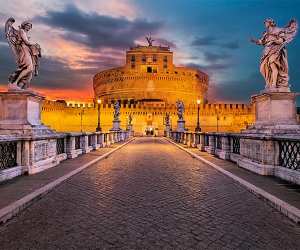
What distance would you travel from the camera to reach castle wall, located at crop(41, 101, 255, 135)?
90.3m

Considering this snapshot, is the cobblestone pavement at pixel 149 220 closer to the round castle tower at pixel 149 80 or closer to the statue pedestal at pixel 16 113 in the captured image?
the statue pedestal at pixel 16 113

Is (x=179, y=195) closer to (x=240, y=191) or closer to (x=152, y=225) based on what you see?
(x=240, y=191)

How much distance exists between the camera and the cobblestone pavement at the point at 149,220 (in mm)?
4449

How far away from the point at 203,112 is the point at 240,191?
88.1 metres

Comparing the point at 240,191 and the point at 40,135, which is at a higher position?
the point at 40,135

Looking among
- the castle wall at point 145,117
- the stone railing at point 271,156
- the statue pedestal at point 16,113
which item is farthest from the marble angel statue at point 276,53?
the castle wall at point 145,117

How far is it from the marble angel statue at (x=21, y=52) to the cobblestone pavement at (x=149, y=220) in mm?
4706

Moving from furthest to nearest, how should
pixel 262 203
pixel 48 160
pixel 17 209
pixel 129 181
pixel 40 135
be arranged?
pixel 48 160 < pixel 40 135 < pixel 129 181 < pixel 262 203 < pixel 17 209

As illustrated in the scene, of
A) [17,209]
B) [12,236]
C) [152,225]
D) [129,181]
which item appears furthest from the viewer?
[129,181]

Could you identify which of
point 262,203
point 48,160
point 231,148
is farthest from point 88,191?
point 231,148

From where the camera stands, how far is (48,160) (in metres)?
11.9

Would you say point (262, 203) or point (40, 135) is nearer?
point (262, 203)

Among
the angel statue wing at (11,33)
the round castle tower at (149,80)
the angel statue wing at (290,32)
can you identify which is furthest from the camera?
the round castle tower at (149,80)

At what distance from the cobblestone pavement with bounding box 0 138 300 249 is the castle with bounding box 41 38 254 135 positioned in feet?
264
